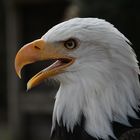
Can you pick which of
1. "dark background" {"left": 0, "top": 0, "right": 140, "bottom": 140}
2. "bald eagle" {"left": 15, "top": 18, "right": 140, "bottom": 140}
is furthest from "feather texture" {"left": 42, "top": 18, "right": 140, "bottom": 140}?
"dark background" {"left": 0, "top": 0, "right": 140, "bottom": 140}

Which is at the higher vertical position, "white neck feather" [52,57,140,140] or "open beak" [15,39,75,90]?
"open beak" [15,39,75,90]

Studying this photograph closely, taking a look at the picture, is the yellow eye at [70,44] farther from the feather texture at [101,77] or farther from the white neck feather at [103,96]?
the white neck feather at [103,96]

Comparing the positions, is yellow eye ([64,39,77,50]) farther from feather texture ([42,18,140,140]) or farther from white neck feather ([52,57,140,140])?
white neck feather ([52,57,140,140])

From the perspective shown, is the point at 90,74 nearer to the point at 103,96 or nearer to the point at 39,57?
the point at 103,96

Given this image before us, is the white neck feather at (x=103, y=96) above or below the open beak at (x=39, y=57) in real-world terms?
below

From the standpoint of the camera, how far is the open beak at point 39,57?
18.8 ft

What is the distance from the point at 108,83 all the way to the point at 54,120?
2.05ft

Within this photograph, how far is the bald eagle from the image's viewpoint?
18.5 ft

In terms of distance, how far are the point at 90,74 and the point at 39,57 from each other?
45cm

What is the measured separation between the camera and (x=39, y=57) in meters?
5.77

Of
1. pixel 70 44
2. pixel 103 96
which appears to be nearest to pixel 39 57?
pixel 70 44

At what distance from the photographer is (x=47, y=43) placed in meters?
5.78

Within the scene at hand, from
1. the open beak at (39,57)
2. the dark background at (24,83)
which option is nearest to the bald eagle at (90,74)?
the open beak at (39,57)

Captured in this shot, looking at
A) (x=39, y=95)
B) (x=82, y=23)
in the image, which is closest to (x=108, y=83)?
(x=82, y=23)
